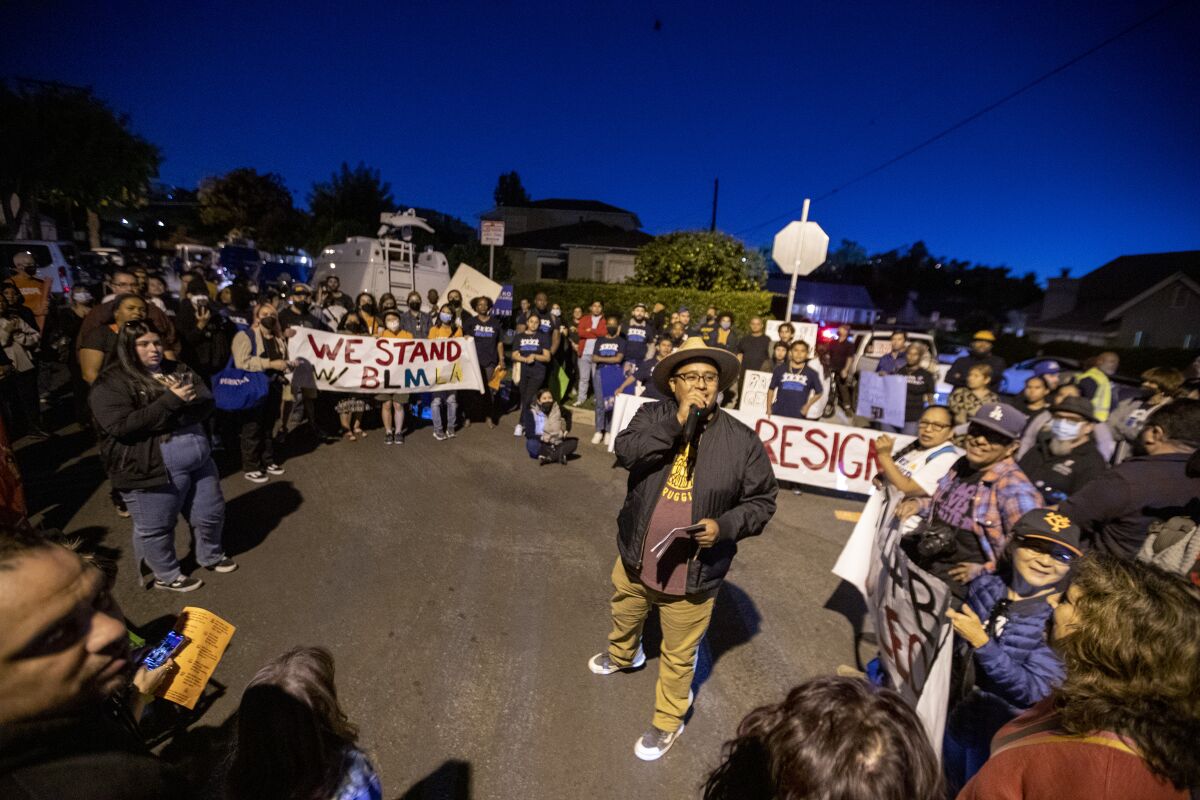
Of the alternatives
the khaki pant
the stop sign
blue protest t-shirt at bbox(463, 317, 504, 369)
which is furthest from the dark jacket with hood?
the stop sign

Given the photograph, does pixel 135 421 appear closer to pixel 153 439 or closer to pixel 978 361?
pixel 153 439

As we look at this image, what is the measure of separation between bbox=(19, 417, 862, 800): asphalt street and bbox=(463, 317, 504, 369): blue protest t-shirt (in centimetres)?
240

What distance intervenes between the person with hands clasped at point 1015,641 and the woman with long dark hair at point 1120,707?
1.99 feet

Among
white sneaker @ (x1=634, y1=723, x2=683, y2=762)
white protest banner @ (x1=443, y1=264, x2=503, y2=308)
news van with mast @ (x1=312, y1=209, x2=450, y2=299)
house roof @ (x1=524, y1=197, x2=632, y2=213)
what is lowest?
white sneaker @ (x1=634, y1=723, x2=683, y2=762)

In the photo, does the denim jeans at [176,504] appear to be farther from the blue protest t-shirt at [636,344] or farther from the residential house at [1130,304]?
the residential house at [1130,304]

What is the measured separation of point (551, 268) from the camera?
34938 mm

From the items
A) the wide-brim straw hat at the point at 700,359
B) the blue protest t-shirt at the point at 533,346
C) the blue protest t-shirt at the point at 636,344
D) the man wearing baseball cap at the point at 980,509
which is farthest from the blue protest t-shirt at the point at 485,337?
the man wearing baseball cap at the point at 980,509

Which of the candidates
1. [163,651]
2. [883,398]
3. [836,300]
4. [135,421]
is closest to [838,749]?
[163,651]

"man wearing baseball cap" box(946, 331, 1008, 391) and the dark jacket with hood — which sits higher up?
"man wearing baseball cap" box(946, 331, 1008, 391)

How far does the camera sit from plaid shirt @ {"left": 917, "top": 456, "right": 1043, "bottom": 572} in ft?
8.92

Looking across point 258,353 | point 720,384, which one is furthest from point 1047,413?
point 258,353

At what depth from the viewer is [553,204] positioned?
46.6 metres

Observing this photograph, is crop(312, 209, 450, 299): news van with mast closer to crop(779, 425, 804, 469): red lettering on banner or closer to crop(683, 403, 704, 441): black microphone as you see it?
crop(779, 425, 804, 469): red lettering on banner

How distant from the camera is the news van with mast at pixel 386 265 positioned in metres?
15.3
